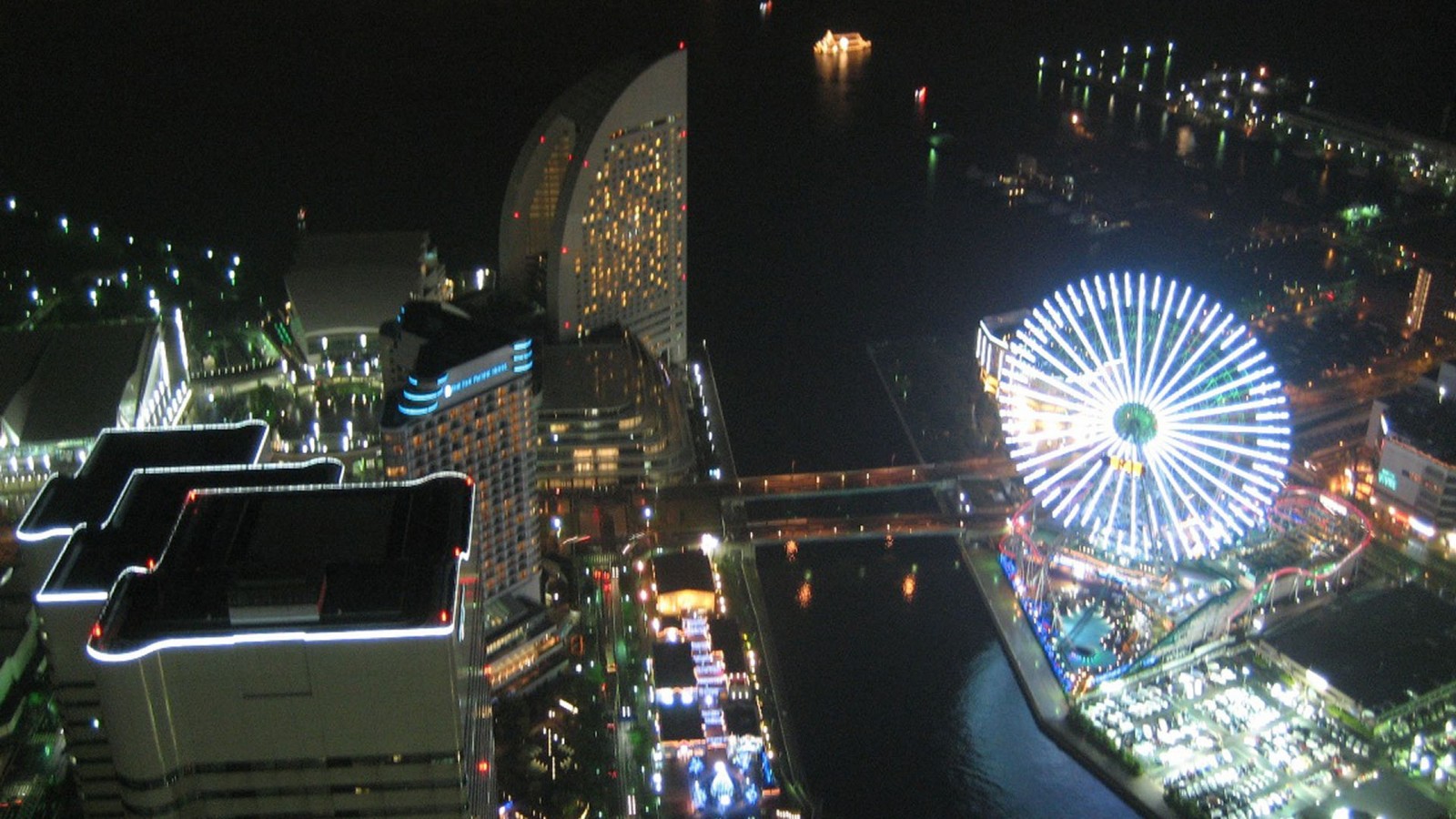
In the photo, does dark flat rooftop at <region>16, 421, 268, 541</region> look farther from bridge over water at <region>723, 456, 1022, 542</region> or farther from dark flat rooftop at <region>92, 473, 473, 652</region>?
bridge over water at <region>723, 456, 1022, 542</region>

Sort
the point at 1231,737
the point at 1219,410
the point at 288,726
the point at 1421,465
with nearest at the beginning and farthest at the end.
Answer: the point at 288,726 → the point at 1231,737 → the point at 1219,410 → the point at 1421,465

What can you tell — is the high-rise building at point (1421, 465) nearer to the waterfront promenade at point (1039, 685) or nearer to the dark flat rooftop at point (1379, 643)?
the dark flat rooftop at point (1379, 643)

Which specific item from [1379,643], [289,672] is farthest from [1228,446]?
[289,672]

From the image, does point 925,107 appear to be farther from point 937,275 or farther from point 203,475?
point 203,475

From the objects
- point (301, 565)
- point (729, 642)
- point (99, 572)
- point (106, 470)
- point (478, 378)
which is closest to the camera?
point (301, 565)

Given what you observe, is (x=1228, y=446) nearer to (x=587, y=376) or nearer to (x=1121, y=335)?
(x=1121, y=335)

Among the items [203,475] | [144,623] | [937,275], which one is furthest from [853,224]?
[144,623]

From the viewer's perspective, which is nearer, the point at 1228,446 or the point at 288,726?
the point at 288,726
